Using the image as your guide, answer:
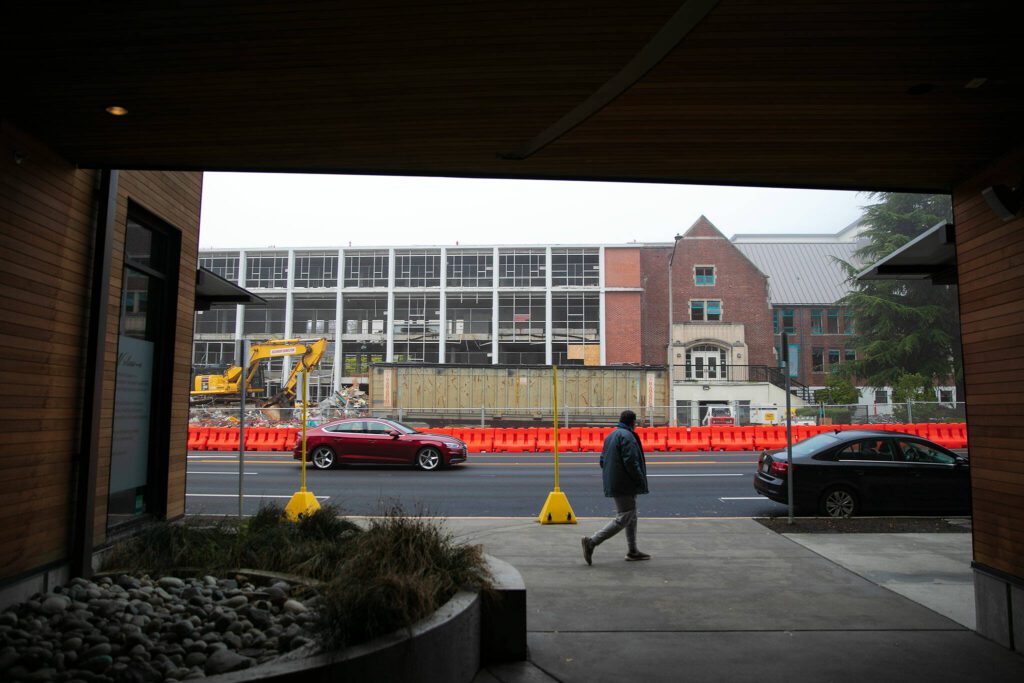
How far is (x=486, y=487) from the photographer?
15766mm

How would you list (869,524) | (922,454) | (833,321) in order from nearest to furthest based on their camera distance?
1. (869,524)
2. (922,454)
3. (833,321)

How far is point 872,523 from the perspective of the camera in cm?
1088

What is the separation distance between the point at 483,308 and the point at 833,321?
30.2 metres

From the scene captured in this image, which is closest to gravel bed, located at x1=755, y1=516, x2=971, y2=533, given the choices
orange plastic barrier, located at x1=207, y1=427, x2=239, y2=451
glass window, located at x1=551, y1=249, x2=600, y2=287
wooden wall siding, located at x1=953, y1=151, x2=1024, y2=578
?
wooden wall siding, located at x1=953, y1=151, x2=1024, y2=578

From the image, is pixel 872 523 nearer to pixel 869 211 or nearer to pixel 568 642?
pixel 568 642

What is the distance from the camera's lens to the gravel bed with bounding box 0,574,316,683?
148 inches

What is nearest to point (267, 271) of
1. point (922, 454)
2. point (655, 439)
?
point (655, 439)

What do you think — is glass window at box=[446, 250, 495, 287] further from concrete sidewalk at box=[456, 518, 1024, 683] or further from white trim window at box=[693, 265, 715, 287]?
concrete sidewalk at box=[456, 518, 1024, 683]

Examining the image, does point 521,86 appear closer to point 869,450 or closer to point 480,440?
point 869,450

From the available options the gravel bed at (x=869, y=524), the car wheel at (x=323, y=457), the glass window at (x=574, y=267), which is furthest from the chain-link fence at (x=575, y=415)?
the glass window at (x=574, y=267)

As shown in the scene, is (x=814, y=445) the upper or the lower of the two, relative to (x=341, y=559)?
upper

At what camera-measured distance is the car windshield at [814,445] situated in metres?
11.8

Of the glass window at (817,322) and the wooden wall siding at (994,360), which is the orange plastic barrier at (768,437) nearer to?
the wooden wall siding at (994,360)

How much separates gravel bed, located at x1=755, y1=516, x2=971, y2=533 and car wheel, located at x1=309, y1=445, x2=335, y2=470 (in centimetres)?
1217
